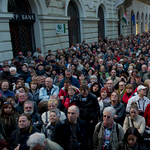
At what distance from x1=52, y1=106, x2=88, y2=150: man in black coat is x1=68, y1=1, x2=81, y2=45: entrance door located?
12.3 m

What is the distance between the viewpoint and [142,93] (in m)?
4.32

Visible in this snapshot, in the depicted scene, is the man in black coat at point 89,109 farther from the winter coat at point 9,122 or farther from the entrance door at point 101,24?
the entrance door at point 101,24

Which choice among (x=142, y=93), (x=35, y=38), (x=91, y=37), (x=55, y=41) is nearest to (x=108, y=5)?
(x=91, y=37)

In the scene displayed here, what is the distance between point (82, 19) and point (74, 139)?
13.8 meters

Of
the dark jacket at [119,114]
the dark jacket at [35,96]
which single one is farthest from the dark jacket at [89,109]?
the dark jacket at [35,96]

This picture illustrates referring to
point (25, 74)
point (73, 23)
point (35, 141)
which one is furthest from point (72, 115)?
point (73, 23)

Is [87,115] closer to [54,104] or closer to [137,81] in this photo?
[54,104]

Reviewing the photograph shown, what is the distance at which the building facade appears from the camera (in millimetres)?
9289

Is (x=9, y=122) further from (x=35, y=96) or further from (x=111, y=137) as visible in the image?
(x=111, y=137)

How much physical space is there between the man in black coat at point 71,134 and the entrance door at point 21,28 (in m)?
8.24

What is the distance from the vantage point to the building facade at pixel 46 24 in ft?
30.5

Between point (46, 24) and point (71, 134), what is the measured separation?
32.2ft

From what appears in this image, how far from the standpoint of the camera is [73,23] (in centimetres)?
1516

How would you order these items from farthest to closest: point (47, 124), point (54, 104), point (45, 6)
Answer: point (45, 6) → point (54, 104) → point (47, 124)
